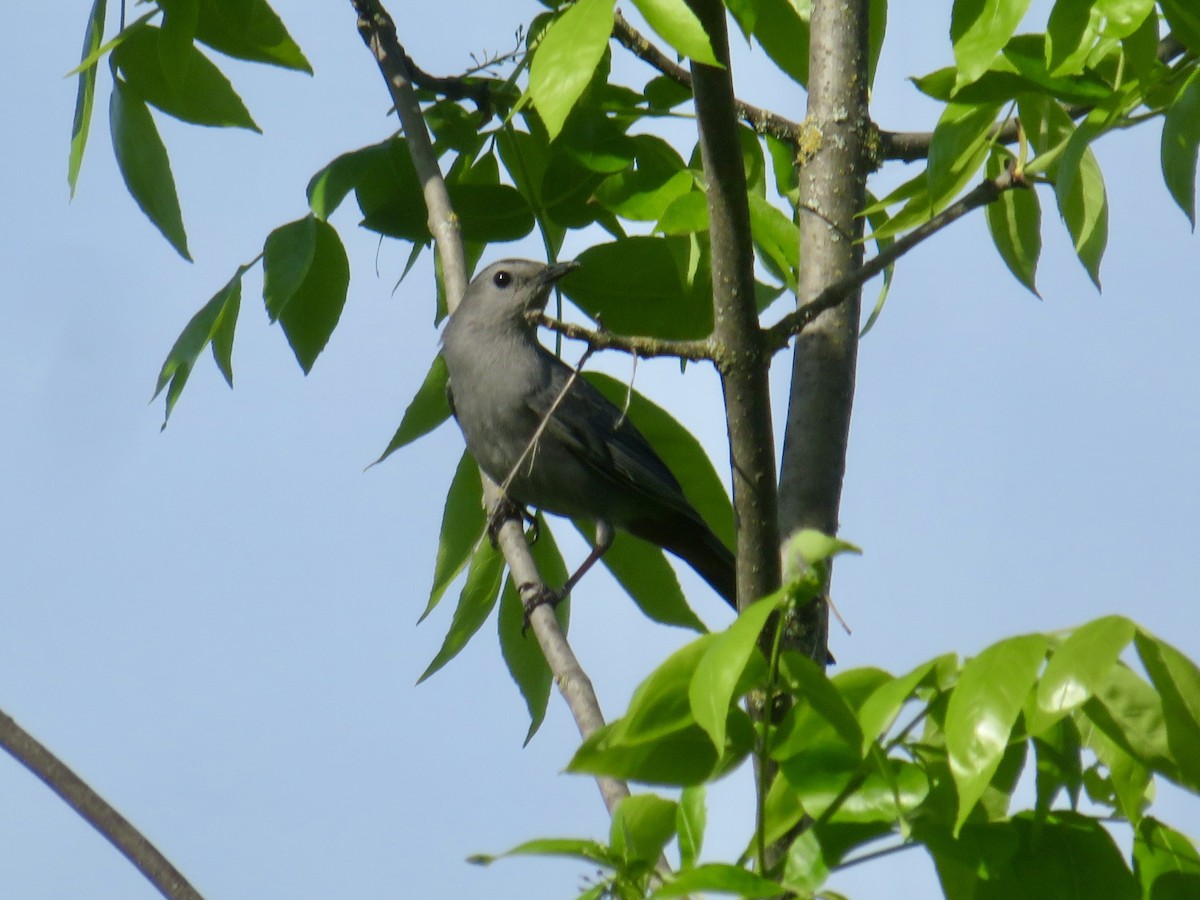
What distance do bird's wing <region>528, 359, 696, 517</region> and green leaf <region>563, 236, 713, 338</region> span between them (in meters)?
1.62

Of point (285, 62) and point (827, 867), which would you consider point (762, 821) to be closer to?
point (827, 867)

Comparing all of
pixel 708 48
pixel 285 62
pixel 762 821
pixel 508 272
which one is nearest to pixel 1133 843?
pixel 762 821

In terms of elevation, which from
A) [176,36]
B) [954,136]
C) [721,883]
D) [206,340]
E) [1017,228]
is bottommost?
[721,883]

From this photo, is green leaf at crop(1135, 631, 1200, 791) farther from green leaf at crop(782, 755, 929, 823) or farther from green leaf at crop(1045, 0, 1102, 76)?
green leaf at crop(1045, 0, 1102, 76)

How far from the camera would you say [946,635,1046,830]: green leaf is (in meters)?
1.77

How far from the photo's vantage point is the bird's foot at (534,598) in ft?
12.1

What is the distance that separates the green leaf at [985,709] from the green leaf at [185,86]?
2733 mm

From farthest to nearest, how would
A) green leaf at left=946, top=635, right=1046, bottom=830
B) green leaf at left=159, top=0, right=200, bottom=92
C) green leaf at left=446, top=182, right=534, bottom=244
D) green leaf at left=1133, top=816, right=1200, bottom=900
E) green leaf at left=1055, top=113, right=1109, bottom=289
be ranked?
1. green leaf at left=446, top=182, right=534, bottom=244
2. green leaf at left=159, top=0, right=200, bottom=92
3. green leaf at left=1055, top=113, right=1109, bottom=289
4. green leaf at left=1133, top=816, right=1200, bottom=900
5. green leaf at left=946, top=635, right=1046, bottom=830

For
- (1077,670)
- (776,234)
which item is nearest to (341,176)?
(776,234)

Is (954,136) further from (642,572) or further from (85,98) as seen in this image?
(85,98)

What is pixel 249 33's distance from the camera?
12.9 ft

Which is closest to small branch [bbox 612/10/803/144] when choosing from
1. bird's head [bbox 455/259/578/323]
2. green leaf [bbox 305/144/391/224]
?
green leaf [bbox 305/144/391/224]

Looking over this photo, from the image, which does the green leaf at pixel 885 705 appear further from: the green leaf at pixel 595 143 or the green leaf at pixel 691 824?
the green leaf at pixel 595 143

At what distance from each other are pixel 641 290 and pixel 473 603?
1.07 m
